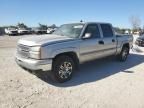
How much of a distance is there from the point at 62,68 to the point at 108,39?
272cm

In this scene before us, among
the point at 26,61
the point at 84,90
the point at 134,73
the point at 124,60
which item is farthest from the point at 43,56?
the point at 124,60

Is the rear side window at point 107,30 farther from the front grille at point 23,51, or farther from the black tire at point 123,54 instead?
the front grille at point 23,51

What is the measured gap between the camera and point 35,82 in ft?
18.0

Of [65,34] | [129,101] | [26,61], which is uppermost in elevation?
[65,34]

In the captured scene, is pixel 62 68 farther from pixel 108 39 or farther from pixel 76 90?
pixel 108 39

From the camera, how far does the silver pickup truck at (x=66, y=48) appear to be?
16.7 ft

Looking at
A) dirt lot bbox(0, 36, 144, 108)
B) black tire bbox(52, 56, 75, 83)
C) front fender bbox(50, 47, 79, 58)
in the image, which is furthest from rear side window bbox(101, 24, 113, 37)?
black tire bbox(52, 56, 75, 83)

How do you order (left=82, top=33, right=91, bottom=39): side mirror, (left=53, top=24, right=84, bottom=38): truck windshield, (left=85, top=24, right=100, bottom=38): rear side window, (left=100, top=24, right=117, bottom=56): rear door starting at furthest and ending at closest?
(left=100, top=24, right=117, bottom=56): rear door
(left=85, top=24, right=100, bottom=38): rear side window
(left=53, top=24, right=84, bottom=38): truck windshield
(left=82, top=33, right=91, bottom=39): side mirror

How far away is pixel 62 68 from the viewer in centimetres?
553

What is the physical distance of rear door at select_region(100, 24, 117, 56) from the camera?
7.21m

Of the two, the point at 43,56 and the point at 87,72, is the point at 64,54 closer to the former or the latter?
the point at 43,56

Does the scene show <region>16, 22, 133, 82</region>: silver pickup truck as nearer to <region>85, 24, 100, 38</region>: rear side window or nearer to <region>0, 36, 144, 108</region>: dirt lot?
<region>85, 24, 100, 38</region>: rear side window

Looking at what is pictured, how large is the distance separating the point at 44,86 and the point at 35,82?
43cm

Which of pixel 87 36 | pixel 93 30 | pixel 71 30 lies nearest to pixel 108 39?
pixel 93 30
